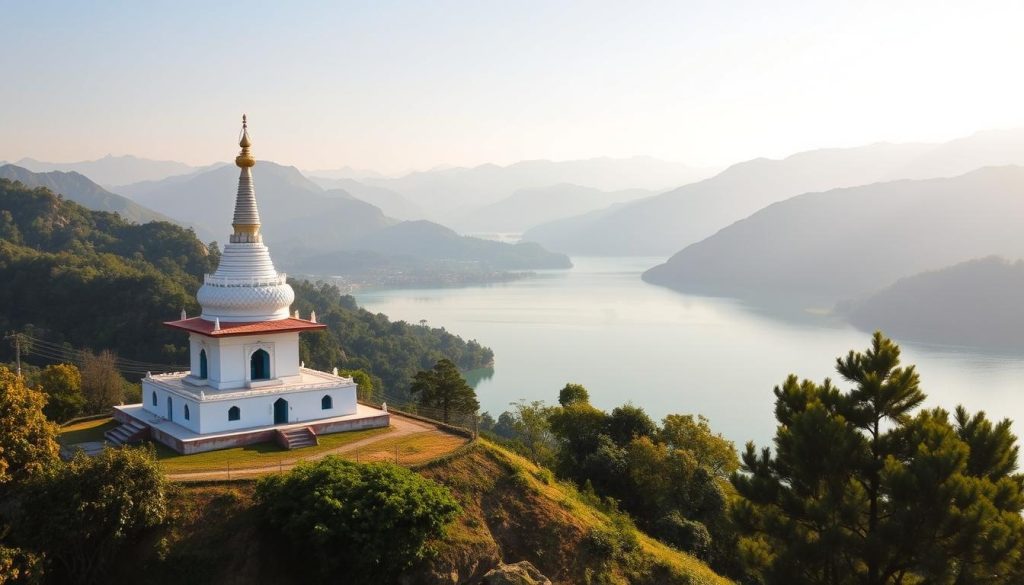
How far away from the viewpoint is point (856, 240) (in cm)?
11631

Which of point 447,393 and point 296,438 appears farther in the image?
point 447,393

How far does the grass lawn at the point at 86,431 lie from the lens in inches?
706

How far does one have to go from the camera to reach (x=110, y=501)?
1207 centimetres

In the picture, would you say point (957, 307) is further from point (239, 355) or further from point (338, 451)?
point (239, 355)

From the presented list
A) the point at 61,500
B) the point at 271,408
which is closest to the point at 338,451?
the point at 271,408

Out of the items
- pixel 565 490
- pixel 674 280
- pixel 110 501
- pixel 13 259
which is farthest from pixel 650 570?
pixel 674 280

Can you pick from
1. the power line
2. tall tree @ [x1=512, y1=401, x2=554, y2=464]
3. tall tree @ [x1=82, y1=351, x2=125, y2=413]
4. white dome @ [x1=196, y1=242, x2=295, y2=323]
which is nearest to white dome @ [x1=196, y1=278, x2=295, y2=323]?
white dome @ [x1=196, y1=242, x2=295, y2=323]

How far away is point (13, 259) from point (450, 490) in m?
44.0

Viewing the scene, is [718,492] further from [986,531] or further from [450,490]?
[986,531]

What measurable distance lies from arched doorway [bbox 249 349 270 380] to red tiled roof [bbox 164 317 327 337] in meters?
0.62

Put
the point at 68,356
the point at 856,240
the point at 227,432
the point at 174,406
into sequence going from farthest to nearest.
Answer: the point at 856,240
the point at 68,356
the point at 174,406
the point at 227,432

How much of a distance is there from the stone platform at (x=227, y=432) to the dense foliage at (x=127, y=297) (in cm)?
Result: 413

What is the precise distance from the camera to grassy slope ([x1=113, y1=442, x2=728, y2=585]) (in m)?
12.6

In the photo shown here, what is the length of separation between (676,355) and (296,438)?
158ft
